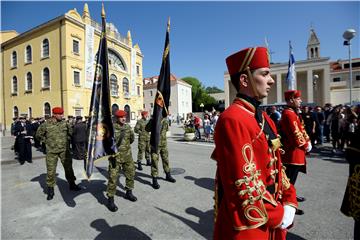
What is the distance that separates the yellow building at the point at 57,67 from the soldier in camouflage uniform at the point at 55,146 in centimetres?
2175

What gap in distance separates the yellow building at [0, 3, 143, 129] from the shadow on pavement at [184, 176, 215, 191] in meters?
23.2

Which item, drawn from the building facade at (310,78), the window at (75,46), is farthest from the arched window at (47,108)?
the building facade at (310,78)

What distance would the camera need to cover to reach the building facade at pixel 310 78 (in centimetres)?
4316

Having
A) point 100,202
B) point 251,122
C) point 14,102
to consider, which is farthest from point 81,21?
point 251,122

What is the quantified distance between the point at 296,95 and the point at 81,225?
4528 millimetres

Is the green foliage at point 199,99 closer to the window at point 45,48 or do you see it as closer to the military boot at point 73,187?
the window at point 45,48

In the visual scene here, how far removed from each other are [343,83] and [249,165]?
61.0 m

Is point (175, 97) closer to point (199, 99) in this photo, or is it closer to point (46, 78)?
point (199, 99)

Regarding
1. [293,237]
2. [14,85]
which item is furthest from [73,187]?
[14,85]

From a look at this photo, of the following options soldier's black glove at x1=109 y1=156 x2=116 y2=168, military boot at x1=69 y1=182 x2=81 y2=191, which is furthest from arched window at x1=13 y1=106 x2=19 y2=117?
soldier's black glove at x1=109 y1=156 x2=116 y2=168

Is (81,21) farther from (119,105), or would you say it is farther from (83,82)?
(119,105)

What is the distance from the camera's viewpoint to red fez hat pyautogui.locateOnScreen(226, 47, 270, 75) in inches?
66.3

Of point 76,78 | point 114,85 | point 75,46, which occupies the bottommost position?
point 114,85

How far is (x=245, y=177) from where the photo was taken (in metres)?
1.45
